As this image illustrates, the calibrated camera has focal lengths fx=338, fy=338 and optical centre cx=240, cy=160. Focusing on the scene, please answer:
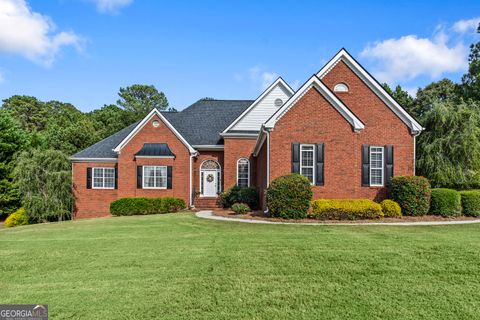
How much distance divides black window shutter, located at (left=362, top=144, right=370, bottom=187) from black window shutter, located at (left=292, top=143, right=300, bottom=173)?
3.52 m

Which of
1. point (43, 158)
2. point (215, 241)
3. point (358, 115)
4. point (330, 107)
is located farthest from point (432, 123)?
point (43, 158)

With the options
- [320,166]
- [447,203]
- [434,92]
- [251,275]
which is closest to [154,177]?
[320,166]

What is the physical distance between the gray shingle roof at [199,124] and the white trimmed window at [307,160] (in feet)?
28.5

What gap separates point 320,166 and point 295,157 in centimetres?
127

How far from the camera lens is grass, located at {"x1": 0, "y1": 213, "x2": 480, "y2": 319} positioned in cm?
512

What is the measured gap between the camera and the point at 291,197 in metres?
14.6

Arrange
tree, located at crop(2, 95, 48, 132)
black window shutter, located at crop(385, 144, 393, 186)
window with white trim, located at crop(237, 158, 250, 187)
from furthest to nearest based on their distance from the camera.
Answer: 1. tree, located at crop(2, 95, 48, 132)
2. window with white trim, located at crop(237, 158, 250, 187)
3. black window shutter, located at crop(385, 144, 393, 186)

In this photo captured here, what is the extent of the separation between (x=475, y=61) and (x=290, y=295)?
1520 inches

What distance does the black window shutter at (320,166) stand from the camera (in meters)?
16.1

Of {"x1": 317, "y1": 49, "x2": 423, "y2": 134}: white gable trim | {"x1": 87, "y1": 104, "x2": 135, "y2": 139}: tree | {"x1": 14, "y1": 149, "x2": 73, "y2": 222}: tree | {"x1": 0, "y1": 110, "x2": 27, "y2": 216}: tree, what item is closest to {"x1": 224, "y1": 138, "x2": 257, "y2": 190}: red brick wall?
{"x1": 317, "y1": 49, "x2": 423, "y2": 134}: white gable trim

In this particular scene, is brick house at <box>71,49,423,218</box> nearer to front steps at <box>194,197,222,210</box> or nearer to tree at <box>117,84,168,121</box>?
front steps at <box>194,197,222,210</box>

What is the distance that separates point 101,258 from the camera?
824 cm

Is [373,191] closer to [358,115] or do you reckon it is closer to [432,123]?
[358,115]

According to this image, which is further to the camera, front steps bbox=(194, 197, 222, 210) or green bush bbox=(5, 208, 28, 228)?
front steps bbox=(194, 197, 222, 210)
